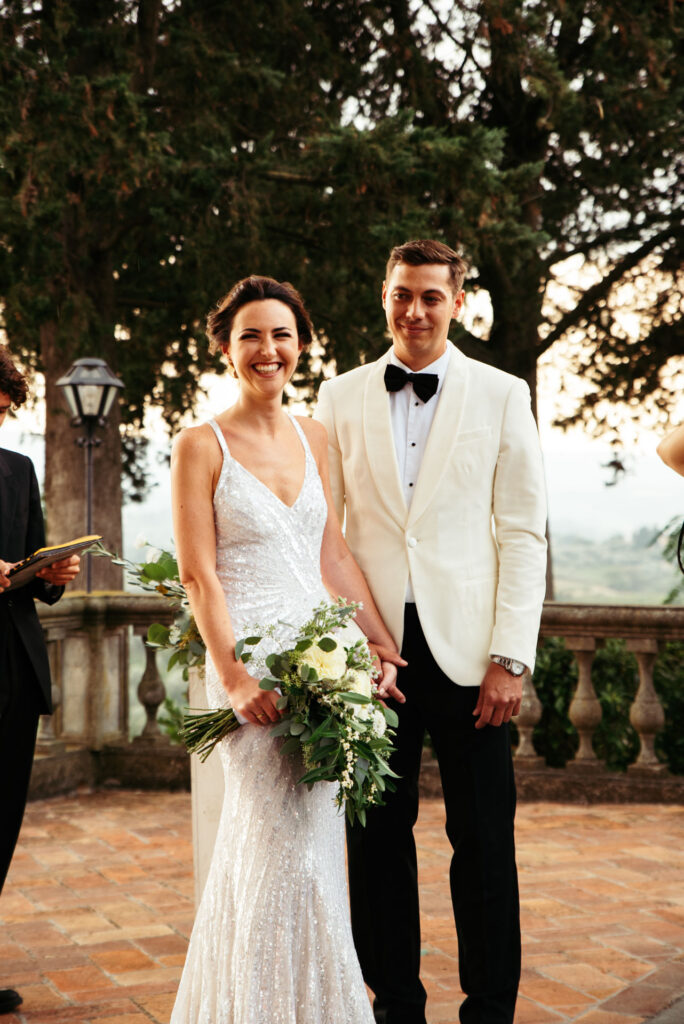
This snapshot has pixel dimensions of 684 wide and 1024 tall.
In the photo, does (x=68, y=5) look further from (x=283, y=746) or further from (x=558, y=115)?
(x=283, y=746)

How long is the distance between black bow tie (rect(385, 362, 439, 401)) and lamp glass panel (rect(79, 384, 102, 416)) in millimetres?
6936

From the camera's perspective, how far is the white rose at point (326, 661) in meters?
2.72

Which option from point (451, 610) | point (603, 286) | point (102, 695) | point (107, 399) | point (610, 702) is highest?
point (603, 286)

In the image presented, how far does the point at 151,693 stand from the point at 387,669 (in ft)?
14.3

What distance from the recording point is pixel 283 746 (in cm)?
277

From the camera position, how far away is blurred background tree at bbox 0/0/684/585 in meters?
9.40

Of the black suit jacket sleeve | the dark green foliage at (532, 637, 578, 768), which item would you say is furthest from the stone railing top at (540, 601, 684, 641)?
the black suit jacket sleeve

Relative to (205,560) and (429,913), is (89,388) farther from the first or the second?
(205,560)

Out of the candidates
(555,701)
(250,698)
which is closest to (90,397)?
(555,701)

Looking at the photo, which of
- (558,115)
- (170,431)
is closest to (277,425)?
(558,115)

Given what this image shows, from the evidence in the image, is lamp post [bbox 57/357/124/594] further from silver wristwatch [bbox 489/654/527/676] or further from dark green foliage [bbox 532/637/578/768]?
silver wristwatch [bbox 489/654/527/676]

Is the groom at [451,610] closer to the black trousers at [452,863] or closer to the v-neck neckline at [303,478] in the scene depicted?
the black trousers at [452,863]

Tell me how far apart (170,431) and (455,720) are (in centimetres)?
1011

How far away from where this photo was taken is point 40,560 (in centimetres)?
332
